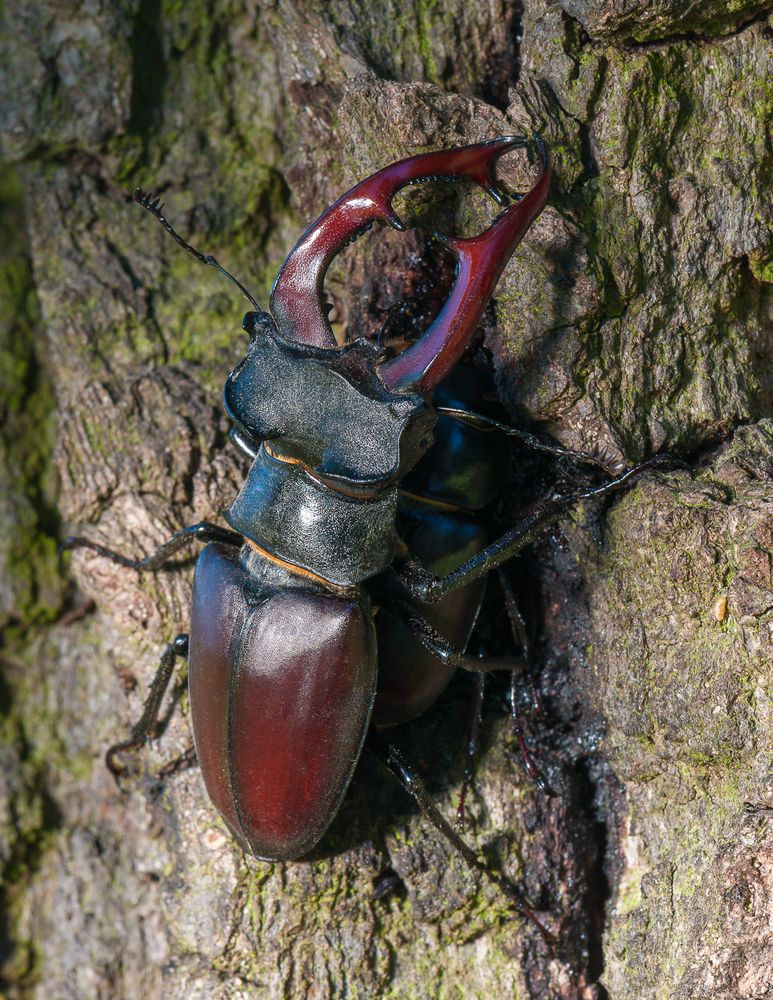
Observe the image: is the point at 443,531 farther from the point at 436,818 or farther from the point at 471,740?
the point at 436,818

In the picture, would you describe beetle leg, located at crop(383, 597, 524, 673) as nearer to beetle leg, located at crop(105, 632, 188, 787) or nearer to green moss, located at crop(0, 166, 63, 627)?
beetle leg, located at crop(105, 632, 188, 787)

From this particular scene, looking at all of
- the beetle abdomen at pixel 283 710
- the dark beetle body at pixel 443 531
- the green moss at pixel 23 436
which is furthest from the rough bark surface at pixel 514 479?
the beetle abdomen at pixel 283 710

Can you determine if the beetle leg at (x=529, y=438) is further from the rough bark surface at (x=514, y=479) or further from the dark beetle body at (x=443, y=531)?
the dark beetle body at (x=443, y=531)

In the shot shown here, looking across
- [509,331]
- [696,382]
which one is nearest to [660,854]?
[696,382]

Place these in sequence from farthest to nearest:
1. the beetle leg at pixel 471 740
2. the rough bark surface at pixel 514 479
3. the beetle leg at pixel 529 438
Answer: the beetle leg at pixel 471 740, the beetle leg at pixel 529 438, the rough bark surface at pixel 514 479

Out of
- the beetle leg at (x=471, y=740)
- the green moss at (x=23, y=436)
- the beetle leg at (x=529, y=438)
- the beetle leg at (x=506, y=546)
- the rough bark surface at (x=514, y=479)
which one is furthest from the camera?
the green moss at (x=23, y=436)

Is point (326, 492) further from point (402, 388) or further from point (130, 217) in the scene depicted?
point (130, 217)
